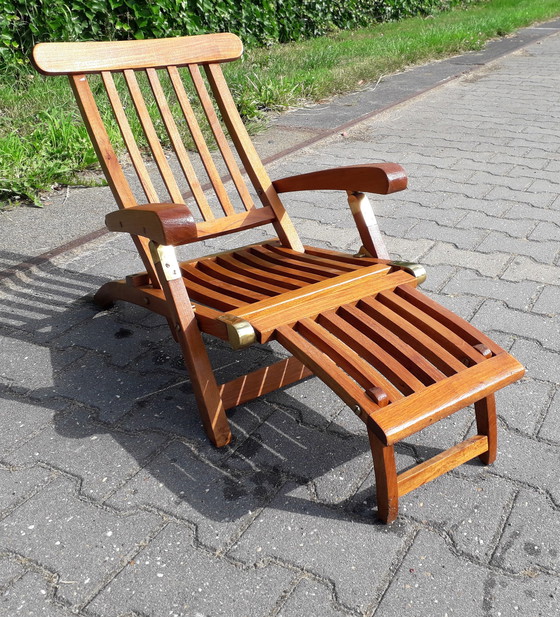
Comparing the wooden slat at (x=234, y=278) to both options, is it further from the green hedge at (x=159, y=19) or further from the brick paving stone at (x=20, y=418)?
the green hedge at (x=159, y=19)

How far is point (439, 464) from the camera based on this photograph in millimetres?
1887

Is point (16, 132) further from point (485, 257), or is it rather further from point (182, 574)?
point (182, 574)

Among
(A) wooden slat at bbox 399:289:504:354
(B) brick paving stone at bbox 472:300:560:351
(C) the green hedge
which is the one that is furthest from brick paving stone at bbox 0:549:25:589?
(C) the green hedge

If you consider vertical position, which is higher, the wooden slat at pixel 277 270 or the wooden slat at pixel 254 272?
the wooden slat at pixel 254 272

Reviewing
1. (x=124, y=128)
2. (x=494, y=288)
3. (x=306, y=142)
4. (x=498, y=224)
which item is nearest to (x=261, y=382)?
(x=124, y=128)

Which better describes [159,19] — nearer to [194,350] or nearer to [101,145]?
[101,145]

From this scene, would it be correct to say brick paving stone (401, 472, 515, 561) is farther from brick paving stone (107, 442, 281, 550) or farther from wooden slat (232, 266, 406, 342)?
wooden slat (232, 266, 406, 342)

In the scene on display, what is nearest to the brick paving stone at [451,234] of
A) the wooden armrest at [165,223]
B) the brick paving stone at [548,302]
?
the brick paving stone at [548,302]

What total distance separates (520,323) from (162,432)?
1.53 meters

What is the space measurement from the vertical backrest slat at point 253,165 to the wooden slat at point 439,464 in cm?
113

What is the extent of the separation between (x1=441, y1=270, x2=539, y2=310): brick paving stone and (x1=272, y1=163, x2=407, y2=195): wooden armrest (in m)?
0.88

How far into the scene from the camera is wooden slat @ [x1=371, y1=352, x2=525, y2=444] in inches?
65.7

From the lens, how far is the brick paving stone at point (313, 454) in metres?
2.00

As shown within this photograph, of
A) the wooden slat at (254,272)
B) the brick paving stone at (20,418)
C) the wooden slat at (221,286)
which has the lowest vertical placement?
the brick paving stone at (20,418)
